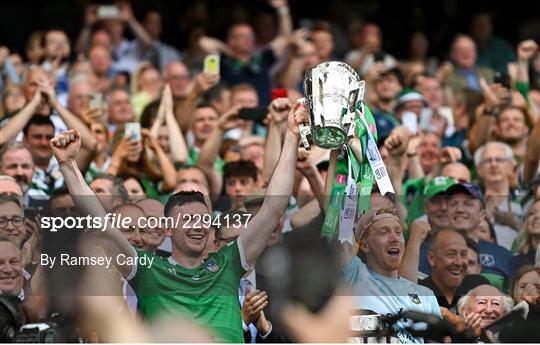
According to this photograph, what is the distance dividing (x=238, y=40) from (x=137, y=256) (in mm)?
7023

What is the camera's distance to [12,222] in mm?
8805

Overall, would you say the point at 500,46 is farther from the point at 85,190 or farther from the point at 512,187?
the point at 85,190

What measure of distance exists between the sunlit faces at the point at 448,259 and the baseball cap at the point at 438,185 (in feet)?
3.30

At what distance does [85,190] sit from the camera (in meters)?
8.63

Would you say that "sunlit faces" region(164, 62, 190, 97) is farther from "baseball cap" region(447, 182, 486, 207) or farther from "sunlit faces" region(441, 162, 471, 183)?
"baseball cap" region(447, 182, 486, 207)

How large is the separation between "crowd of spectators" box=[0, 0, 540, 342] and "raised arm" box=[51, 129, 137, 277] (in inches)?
0.4

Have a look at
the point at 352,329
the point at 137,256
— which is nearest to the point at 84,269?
the point at 137,256

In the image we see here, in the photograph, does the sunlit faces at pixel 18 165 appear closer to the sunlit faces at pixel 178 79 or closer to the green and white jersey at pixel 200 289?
the green and white jersey at pixel 200 289

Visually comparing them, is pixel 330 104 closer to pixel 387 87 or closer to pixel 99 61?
pixel 387 87

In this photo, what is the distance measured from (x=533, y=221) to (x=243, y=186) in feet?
8.31

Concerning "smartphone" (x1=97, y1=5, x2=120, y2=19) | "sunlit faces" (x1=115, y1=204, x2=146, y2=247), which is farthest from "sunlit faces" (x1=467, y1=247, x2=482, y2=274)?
"smartphone" (x1=97, y1=5, x2=120, y2=19)

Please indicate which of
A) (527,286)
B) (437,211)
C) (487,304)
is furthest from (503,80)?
(487,304)

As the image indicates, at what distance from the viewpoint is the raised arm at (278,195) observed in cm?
863

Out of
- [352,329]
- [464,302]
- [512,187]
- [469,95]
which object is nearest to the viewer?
[352,329]
